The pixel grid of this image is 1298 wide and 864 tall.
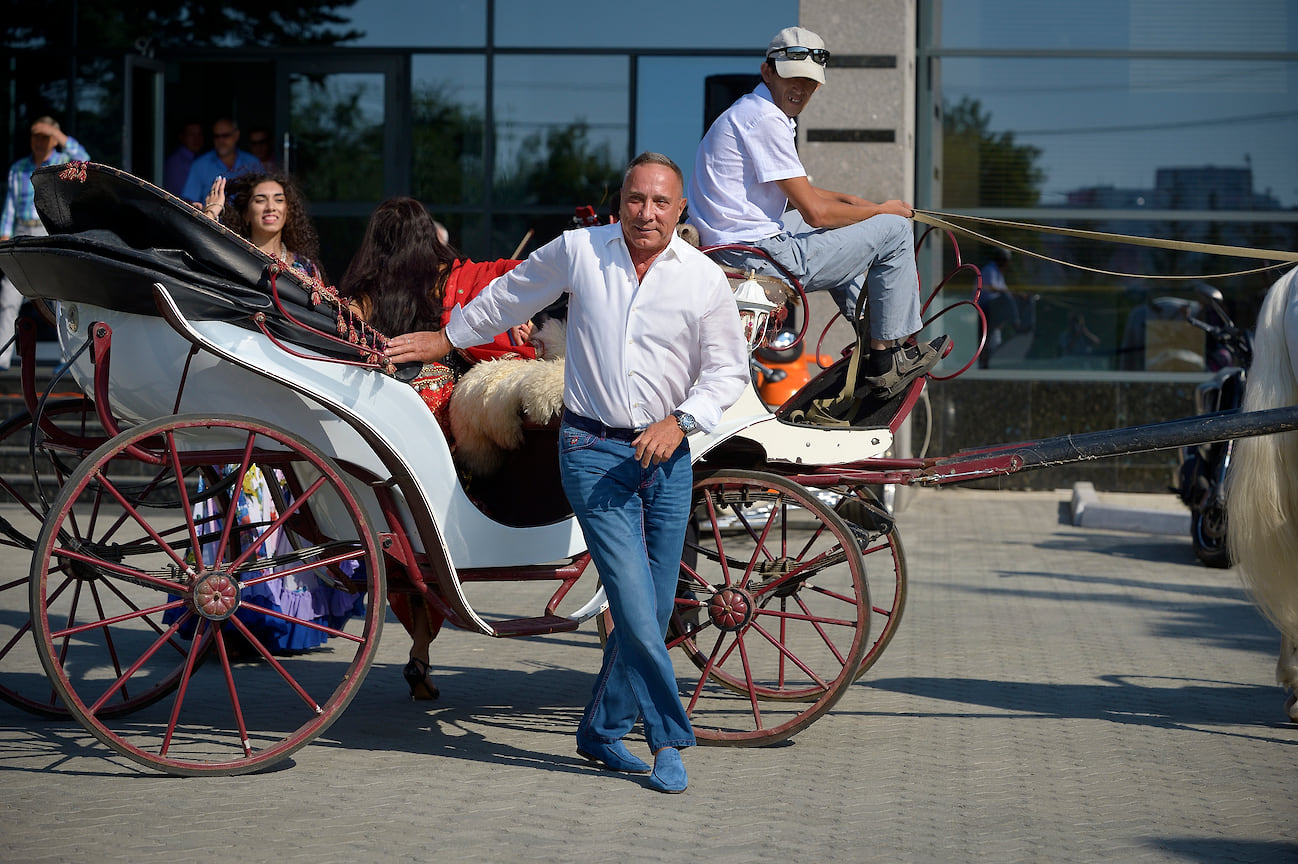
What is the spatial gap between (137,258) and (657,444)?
1646mm

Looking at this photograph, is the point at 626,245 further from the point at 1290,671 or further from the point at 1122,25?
the point at 1122,25

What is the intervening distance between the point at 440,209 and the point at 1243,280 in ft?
24.7

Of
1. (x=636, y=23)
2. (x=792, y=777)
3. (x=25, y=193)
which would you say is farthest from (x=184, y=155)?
(x=792, y=777)

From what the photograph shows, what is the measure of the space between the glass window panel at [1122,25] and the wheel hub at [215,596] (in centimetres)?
1005

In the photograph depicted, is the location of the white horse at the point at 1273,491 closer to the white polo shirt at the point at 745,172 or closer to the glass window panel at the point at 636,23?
the white polo shirt at the point at 745,172

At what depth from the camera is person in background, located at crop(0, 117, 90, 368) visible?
416 inches

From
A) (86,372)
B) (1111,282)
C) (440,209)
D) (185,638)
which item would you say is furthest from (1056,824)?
(440,209)

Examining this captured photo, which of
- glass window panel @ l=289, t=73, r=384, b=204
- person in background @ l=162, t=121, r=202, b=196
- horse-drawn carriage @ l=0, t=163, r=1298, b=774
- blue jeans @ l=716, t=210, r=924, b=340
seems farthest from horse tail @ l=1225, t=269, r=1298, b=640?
glass window panel @ l=289, t=73, r=384, b=204

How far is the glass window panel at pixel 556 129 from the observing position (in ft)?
48.1

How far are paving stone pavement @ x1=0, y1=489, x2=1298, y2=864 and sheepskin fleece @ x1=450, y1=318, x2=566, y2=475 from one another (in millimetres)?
1026

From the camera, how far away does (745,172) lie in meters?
5.67

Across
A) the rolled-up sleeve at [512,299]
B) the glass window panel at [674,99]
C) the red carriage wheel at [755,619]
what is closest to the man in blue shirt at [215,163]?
the glass window panel at [674,99]

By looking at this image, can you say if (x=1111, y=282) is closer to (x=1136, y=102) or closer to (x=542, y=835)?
(x=1136, y=102)

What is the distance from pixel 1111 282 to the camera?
1272 centimetres
